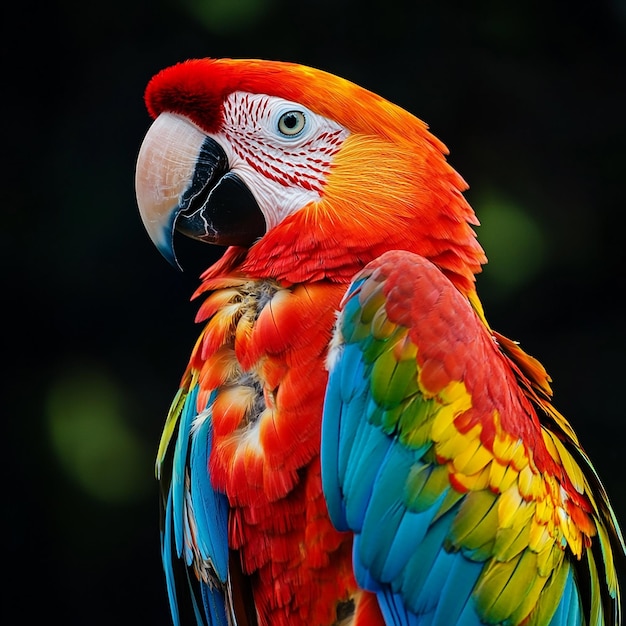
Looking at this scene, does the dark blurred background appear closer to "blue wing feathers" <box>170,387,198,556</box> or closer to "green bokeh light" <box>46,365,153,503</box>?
"green bokeh light" <box>46,365,153,503</box>

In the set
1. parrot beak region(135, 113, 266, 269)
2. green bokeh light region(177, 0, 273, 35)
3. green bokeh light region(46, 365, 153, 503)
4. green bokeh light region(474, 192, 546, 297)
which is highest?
green bokeh light region(177, 0, 273, 35)

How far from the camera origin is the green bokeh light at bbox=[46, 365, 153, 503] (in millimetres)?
1710

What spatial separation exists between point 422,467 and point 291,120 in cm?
40

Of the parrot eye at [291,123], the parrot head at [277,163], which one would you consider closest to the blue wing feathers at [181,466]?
the parrot head at [277,163]

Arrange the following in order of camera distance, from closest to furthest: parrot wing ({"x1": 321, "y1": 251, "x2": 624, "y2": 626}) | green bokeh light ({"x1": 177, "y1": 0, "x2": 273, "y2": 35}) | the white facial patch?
parrot wing ({"x1": 321, "y1": 251, "x2": 624, "y2": 626}), the white facial patch, green bokeh light ({"x1": 177, "y1": 0, "x2": 273, "y2": 35})

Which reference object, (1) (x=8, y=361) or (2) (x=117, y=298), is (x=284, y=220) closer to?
(2) (x=117, y=298)

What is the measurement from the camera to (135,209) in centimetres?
172

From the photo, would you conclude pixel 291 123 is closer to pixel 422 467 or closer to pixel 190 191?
pixel 190 191

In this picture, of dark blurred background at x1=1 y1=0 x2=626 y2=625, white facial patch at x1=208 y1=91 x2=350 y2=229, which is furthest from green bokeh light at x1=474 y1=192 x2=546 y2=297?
white facial patch at x1=208 y1=91 x2=350 y2=229

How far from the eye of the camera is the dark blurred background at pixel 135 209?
170 cm

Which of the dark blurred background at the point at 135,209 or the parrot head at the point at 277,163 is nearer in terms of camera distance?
the parrot head at the point at 277,163

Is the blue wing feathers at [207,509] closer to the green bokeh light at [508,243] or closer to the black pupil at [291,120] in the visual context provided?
the black pupil at [291,120]

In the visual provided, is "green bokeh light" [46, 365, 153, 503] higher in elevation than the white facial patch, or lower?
lower

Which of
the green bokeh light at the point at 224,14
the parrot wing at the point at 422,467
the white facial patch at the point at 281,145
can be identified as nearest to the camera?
the parrot wing at the point at 422,467
